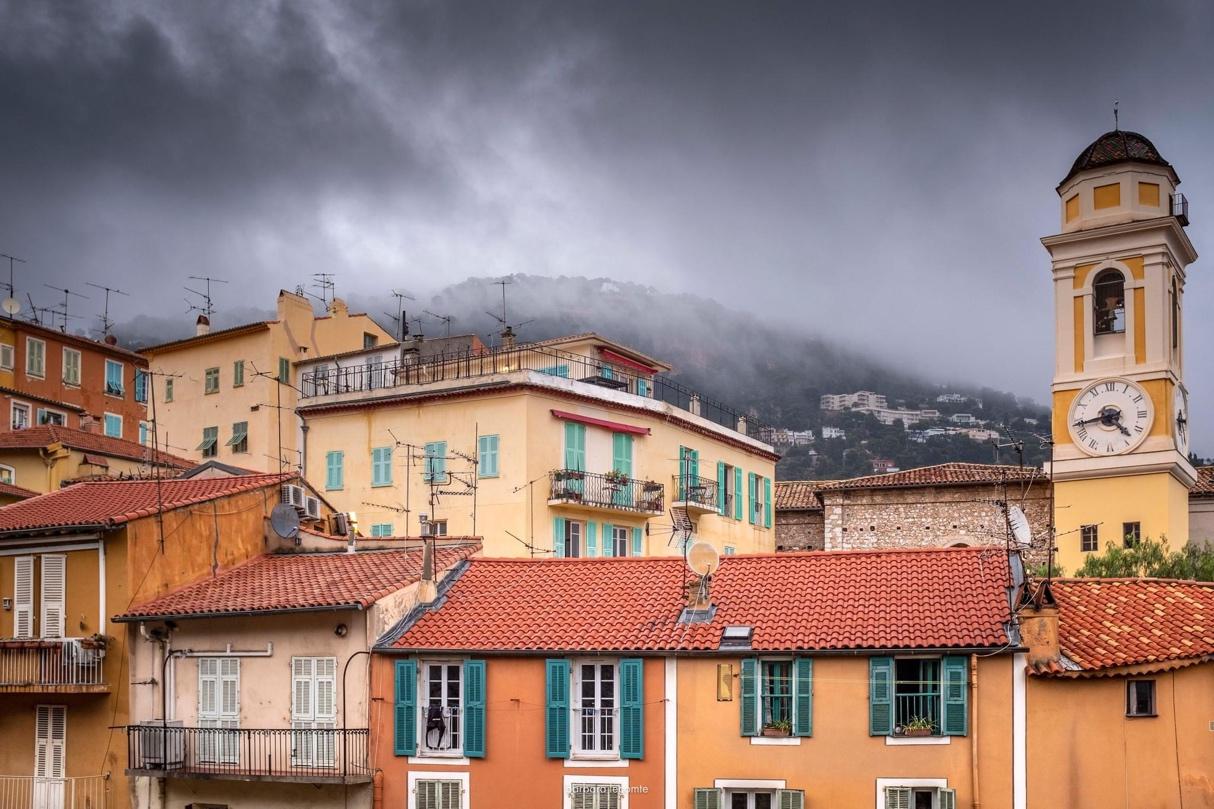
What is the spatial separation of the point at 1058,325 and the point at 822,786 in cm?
2715

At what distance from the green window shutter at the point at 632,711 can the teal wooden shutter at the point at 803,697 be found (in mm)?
2720

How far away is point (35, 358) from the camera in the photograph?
57469 mm

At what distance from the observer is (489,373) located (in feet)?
148

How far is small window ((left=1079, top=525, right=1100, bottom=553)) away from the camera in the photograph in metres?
46.8

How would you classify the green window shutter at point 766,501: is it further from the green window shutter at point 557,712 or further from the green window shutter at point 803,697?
the green window shutter at point 803,697

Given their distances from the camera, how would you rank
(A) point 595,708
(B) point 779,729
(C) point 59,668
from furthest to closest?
1. (C) point 59,668
2. (A) point 595,708
3. (B) point 779,729

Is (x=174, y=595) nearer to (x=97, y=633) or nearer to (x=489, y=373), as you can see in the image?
(x=97, y=633)

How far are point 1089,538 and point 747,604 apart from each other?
76.7ft

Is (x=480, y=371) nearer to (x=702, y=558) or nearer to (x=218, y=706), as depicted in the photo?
(x=218, y=706)

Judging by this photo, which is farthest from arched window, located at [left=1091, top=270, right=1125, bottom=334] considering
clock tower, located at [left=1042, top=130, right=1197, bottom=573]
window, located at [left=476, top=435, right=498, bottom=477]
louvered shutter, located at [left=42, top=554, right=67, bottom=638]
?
louvered shutter, located at [left=42, top=554, right=67, bottom=638]

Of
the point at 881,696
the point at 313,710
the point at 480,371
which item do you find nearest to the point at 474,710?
the point at 313,710

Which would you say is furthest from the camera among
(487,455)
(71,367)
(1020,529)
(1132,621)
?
(71,367)

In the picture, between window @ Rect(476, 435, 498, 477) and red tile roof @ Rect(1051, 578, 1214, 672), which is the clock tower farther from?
red tile roof @ Rect(1051, 578, 1214, 672)

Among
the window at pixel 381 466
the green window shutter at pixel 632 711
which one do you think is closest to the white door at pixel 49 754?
the green window shutter at pixel 632 711
